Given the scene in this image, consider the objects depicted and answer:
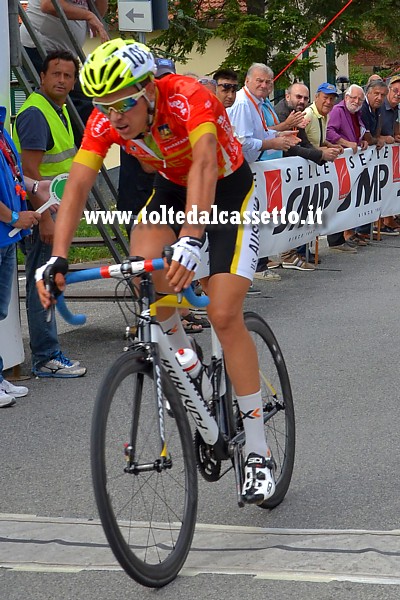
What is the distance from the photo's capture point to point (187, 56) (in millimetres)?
24547

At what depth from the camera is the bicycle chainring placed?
4.68 metres

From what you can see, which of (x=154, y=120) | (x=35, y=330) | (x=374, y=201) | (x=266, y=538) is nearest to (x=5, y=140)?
(x=35, y=330)

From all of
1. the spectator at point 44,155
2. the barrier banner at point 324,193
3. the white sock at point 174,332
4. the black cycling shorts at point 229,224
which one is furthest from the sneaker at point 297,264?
the white sock at point 174,332

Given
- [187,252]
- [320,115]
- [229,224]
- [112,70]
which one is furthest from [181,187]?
[320,115]

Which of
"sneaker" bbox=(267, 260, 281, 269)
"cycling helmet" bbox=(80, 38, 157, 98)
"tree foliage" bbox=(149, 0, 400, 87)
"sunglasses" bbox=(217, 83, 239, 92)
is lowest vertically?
"sneaker" bbox=(267, 260, 281, 269)

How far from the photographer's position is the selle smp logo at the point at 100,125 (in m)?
4.42

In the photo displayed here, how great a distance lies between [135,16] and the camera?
10.7 m

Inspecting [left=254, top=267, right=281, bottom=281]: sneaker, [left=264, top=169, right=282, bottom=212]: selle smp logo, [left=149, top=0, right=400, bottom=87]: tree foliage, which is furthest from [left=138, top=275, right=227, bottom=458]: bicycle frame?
[left=149, top=0, right=400, bottom=87]: tree foliage

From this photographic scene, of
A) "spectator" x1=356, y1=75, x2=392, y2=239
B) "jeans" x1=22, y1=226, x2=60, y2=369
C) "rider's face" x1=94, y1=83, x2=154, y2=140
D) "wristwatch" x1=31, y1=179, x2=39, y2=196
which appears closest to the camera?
"rider's face" x1=94, y1=83, x2=154, y2=140

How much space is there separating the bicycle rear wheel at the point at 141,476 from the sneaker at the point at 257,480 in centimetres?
46

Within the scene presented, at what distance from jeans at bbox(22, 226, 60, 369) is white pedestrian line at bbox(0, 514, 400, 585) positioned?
10.5 feet

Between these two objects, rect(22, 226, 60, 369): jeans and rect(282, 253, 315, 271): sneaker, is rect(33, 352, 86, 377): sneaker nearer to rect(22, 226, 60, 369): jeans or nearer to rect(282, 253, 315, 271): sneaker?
rect(22, 226, 60, 369): jeans

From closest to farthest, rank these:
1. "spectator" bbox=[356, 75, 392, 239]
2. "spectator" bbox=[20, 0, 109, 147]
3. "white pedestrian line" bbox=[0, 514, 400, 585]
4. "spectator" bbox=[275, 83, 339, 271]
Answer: "white pedestrian line" bbox=[0, 514, 400, 585] → "spectator" bbox=[20, 0, 109, 147] → "spectator" bbox=[275, 83, 339, 271] → "spectator" bbox=[356, 75, 392, 239]

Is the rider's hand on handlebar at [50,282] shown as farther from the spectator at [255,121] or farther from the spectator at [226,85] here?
the spectator at [226,85]
